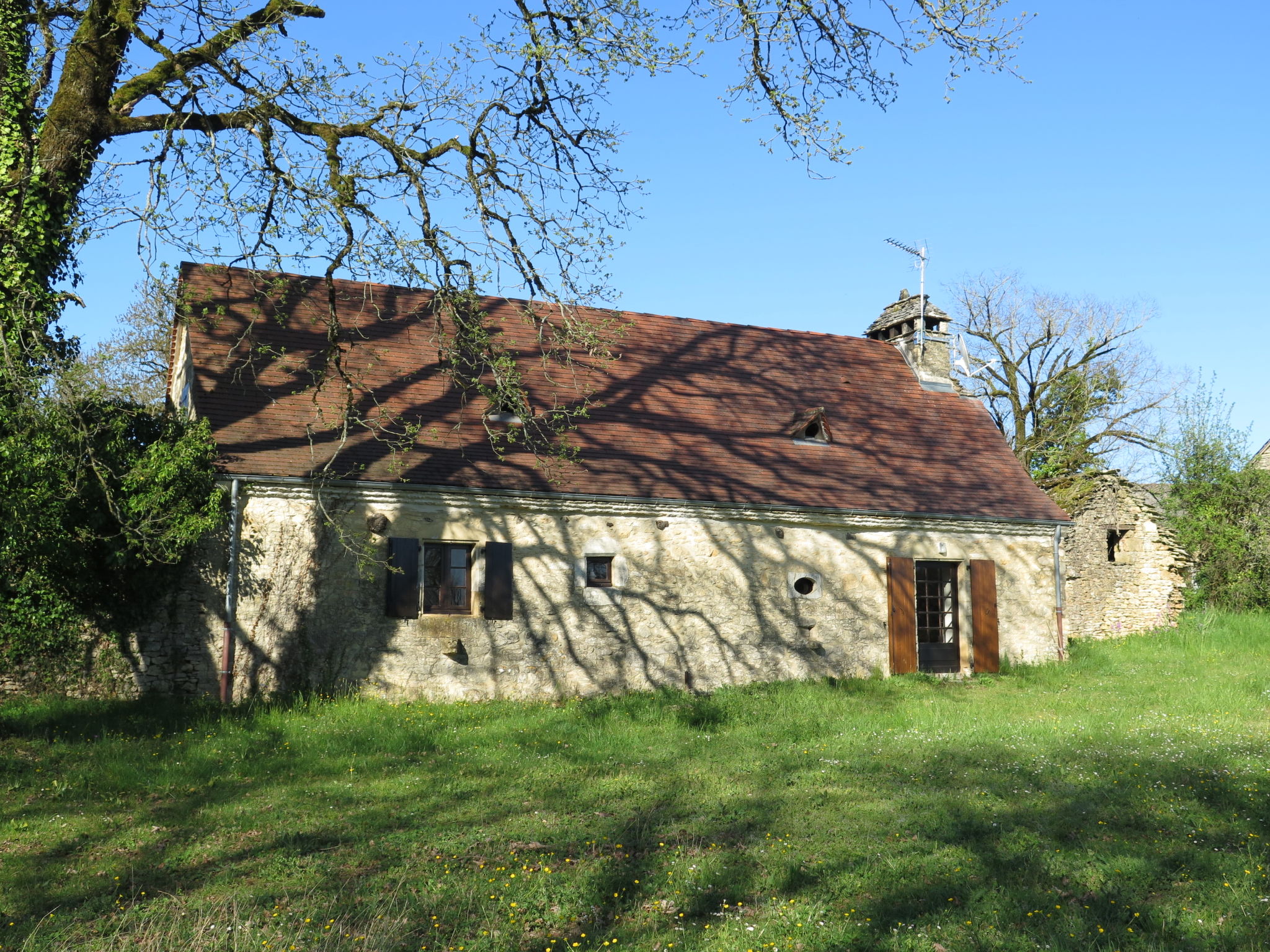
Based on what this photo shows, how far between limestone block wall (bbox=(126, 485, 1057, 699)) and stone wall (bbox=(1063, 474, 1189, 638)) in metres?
4.97

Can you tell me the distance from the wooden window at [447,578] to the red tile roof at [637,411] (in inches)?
37.3

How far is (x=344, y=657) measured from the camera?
12.5 metres

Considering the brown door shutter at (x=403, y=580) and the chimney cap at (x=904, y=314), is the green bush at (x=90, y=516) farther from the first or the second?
the chimney cap at (x=904, y=314)

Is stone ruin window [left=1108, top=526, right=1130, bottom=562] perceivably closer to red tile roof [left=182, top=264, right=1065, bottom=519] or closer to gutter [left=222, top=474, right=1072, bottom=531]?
red tile roof [left=182, top=264, right=1065, bottom=519]

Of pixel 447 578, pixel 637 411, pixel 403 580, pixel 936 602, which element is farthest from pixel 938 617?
pixel 403 580

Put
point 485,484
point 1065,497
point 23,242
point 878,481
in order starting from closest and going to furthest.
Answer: point 23,242 → point 485,484 → point 878,481 → point 1065,497

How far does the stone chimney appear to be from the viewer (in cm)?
1952

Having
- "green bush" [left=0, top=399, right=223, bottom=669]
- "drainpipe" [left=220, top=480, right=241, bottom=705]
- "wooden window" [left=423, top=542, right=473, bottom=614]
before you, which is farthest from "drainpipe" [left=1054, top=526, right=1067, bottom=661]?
"green bush" [left=0, top=399, right=223, bottom=669]

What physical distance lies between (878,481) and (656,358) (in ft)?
14.4

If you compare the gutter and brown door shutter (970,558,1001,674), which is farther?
brown door shutter (970,558,1001,674)

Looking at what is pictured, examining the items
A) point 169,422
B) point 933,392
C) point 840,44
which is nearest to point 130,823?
point 169,422

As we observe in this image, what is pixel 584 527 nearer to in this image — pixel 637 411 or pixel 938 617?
pixel 637 411

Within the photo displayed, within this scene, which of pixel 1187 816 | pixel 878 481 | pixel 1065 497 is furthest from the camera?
pixel 1065 497

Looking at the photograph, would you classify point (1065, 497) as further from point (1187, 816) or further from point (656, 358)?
point (1187, 816)
